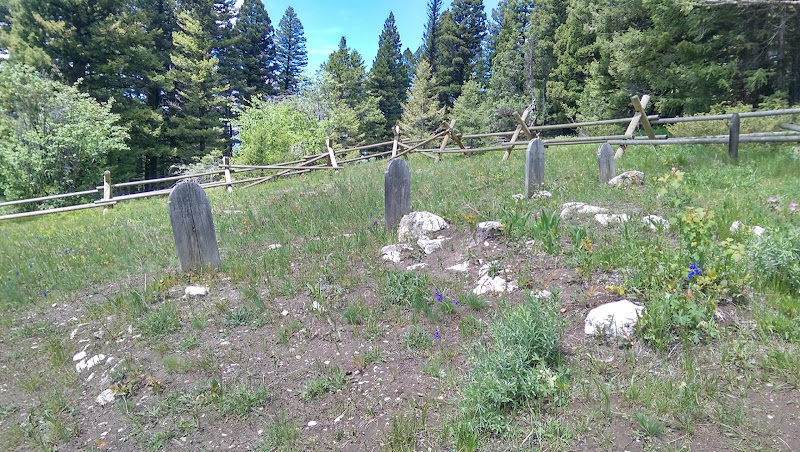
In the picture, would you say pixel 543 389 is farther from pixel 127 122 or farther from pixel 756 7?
pixel 127 122

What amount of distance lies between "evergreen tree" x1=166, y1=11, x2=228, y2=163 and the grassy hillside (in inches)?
1136

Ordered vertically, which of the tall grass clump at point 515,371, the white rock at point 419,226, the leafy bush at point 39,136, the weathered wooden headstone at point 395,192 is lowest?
the tall grass clump at point 515,371

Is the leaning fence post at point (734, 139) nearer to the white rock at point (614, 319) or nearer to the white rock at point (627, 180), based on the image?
the white rock at point (627, 180)

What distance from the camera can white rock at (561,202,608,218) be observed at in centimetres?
514

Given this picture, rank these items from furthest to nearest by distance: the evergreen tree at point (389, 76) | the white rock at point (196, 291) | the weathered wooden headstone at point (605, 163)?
the evergreen tree at point (389, 76), the weathered wooden headstone at point (605, 163), the white rock at point (196, 291)

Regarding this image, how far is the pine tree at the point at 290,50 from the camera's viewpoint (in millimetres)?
45719

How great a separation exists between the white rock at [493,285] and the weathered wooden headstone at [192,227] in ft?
10.9

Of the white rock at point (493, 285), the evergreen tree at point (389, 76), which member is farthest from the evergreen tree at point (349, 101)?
the white rock at point (493, 285)

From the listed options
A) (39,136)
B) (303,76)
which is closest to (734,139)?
(39,136)

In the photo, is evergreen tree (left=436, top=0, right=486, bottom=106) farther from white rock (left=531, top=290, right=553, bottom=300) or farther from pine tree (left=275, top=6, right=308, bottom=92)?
white rock (left=531, top=290, right=553, bottom=300)

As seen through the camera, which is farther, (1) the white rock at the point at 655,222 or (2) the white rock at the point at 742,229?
(1) the white rock at the point at 655,222

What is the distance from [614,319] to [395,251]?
2.64 meters

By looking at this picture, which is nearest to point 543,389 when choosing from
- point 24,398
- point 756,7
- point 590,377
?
point 590,377

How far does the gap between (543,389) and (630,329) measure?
90 cm
